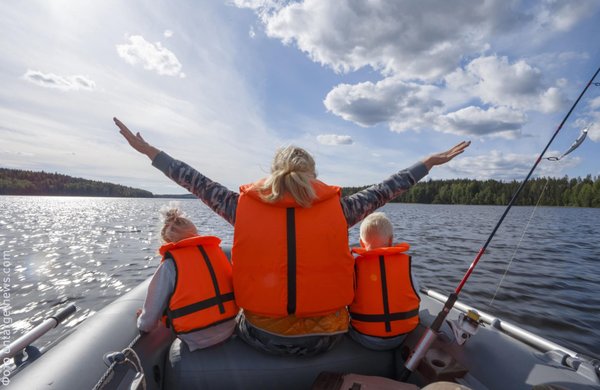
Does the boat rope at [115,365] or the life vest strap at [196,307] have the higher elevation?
the life vest strap at [196,307]

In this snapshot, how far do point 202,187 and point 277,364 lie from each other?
3.76 feet

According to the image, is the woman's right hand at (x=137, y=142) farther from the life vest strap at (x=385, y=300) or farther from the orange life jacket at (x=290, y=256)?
the life vest strap at (x=385, y=300)

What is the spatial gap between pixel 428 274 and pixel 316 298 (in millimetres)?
5921

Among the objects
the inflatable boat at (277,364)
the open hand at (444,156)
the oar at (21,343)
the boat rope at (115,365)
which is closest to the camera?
the boat rope at (115,365)

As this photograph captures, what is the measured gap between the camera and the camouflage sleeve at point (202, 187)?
6.74 feet

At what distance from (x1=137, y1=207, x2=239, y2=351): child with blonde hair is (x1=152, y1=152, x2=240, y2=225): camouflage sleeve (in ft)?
0.84

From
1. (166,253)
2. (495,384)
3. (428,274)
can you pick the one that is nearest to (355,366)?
(495,384)

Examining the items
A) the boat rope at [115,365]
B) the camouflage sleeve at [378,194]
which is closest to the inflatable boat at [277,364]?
the boat rope at [115,365]

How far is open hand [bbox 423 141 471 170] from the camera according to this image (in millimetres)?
2428

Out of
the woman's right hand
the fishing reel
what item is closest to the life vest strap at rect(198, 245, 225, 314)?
the woman's right hand

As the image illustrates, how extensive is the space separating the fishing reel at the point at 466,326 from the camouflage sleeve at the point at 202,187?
152 centimetres

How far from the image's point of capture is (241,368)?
1966 mm

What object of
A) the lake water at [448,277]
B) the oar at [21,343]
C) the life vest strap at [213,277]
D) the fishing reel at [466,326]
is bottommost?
the lake water at [448,277]

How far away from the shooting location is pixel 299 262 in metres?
1.78
